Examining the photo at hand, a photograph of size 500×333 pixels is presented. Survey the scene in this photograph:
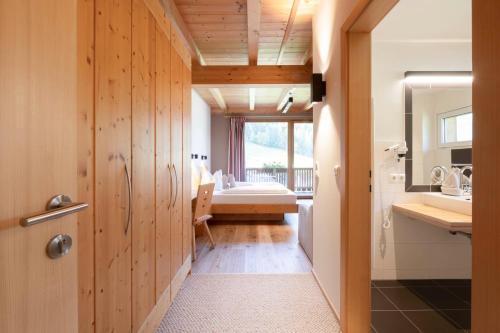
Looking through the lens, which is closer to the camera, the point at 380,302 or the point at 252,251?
the point at 380,302

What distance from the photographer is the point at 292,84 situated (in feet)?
13.0

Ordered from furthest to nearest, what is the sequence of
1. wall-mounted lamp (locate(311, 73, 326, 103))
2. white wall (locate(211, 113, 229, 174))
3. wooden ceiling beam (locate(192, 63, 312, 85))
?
white wall (locate(211, 113, 229, 174))
wooden ceiling beam (locate(192, 63, 312, 85))
wall-mounted lamp (locate(311, 73, 326, 103))

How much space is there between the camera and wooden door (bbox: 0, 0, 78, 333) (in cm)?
62

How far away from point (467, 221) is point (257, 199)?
10.9 ft

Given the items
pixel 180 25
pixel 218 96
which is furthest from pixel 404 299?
pixel 218 96

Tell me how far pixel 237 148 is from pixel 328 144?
19.0ft

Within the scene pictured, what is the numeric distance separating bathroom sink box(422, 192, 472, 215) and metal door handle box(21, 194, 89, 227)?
2.54 metres

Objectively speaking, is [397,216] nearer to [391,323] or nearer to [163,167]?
[391,323]

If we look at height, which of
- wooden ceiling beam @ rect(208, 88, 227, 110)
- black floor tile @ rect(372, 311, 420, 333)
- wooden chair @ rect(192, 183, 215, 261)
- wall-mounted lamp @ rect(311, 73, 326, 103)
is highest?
wooden ceiling beam @ rect(208, 88, 227, 110)

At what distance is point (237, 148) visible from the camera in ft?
25.9

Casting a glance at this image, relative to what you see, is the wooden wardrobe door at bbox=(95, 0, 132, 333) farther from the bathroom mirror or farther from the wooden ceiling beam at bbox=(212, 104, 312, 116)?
the wooden ceiling beam at bbox=(212, 104, 312, 116)

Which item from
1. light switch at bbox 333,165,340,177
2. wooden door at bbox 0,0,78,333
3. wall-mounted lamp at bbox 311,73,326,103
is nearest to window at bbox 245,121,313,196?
wall-mounted lamp at bbox 311,73,326,103

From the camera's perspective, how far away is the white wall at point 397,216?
2631mm

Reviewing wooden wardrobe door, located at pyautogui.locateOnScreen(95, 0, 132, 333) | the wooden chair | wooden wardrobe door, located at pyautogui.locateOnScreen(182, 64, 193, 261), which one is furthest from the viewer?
the wooden chair
